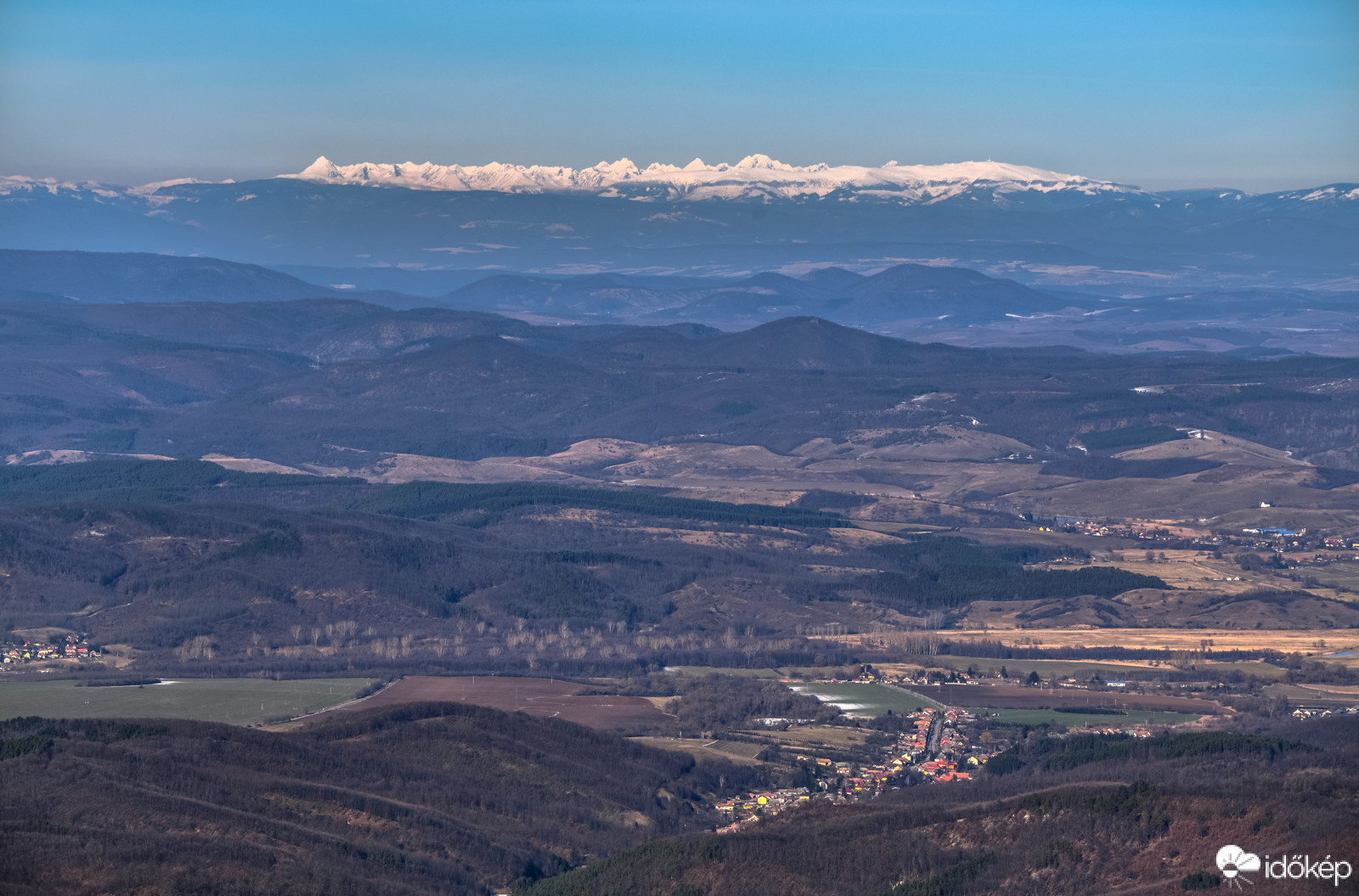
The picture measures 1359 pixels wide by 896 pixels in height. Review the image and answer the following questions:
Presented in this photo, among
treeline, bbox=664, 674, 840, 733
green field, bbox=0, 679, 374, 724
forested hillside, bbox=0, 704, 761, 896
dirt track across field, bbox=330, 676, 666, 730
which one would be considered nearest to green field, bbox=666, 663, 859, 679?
treeline, bbox=664, 674, 840, 733

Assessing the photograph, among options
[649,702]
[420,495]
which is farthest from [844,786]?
[420,495]

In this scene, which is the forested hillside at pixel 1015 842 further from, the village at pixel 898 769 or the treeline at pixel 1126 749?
the village at pixel 898 769

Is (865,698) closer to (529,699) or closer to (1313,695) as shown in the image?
(529,699)

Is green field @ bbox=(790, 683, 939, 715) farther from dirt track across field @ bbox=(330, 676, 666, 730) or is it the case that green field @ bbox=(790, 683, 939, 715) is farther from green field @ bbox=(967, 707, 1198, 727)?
dirt track across field @ bbox=(330, 676, 666, 730)

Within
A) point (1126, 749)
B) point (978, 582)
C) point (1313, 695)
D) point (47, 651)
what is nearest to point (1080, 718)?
point (1126, 749)

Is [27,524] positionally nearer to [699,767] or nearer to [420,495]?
[420,495]

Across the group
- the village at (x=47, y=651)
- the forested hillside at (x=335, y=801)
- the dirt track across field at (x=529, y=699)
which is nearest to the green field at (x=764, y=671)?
the dirt track across field at (x=529, y=699)
